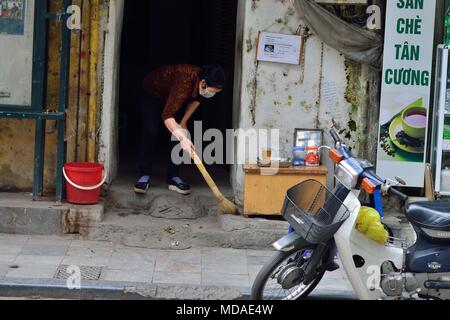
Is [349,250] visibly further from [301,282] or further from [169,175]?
[169,175]

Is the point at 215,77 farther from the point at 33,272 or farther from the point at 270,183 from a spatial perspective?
the point at 33,272

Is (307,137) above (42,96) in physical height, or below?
below

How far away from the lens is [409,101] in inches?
323

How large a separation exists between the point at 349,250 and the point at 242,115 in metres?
2.77

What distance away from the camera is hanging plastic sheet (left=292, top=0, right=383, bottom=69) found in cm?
810

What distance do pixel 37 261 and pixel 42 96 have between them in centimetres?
176

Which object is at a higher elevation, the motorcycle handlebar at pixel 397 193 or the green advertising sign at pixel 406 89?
the green advertising sign at pixel 406 89

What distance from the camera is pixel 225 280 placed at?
702cm

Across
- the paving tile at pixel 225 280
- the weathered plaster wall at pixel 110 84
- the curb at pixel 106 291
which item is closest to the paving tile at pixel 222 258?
the paving tile at pixel 225 280

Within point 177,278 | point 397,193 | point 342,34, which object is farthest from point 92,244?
point 397,193

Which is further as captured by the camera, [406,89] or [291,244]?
[406,89]

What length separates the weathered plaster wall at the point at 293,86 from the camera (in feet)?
26.7

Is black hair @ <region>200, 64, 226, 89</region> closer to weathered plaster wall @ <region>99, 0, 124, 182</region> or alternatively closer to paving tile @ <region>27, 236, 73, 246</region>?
weathered plaster wall @ <region>99, 0, 124, 182</region>

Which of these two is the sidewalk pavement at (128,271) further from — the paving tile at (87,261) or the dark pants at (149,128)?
the dark pants at (149,128)
